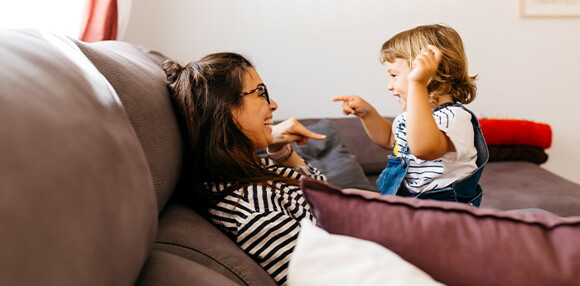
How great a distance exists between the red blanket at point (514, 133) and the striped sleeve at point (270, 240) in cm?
195

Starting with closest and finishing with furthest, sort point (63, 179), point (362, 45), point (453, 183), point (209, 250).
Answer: point (63, 179) → point (209, 250) → point (453, 183) → point (362, 45)

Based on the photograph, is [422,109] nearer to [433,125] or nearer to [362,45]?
[433,125]

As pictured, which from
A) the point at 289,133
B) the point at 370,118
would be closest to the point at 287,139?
the point at 289,133

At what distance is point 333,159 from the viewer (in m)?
2.23

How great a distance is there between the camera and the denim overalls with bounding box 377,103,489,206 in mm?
1300

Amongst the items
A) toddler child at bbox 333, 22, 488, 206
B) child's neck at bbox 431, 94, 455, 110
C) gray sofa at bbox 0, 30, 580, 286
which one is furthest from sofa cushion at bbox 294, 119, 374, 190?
gray sofa at bbox 0, 30, 580, 286

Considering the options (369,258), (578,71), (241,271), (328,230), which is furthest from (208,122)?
(578,71)

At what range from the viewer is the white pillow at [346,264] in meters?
0.60

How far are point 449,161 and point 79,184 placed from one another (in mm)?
983

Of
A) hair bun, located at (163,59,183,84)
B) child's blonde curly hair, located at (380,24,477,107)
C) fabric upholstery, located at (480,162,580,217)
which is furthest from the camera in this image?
fabric upholstery, located at (480,162,580,217)

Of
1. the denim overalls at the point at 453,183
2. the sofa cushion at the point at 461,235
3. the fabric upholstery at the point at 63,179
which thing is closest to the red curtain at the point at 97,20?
the denim overalls at the point at 453,183

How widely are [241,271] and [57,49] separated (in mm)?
432

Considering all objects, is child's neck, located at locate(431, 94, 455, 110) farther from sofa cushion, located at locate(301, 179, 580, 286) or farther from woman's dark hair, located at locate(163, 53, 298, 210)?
sofa cushion, located at locate(301, 179, 580, 286)

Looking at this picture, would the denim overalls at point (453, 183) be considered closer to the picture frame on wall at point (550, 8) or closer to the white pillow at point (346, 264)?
the white pillow at point (346, 264)
